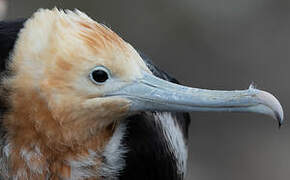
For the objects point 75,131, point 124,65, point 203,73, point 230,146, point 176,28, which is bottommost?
point 75,131

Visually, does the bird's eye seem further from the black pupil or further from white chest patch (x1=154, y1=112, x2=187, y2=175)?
white chest patch (x1=154, y1=112, x2=187, y2=175)

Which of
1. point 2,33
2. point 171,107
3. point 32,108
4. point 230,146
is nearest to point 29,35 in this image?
point 2,33

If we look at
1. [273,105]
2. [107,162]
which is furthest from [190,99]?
[107,162]

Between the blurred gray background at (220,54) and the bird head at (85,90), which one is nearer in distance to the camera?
the bird head at (85,90)

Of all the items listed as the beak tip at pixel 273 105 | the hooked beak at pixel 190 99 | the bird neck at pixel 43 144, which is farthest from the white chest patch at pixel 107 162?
the beak tip at pixel 273 105

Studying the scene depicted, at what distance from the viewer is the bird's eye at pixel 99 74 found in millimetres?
1987

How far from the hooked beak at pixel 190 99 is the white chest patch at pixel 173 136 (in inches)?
14.7

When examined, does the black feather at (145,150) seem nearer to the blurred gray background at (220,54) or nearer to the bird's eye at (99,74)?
the bird's eye at (99,74)

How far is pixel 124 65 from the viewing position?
2020 millimetres

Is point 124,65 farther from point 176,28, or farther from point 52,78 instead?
point 176,28

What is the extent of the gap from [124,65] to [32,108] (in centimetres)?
30

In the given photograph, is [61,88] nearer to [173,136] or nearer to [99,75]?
[99,75]

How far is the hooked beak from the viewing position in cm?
197

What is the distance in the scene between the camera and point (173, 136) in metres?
2.62
